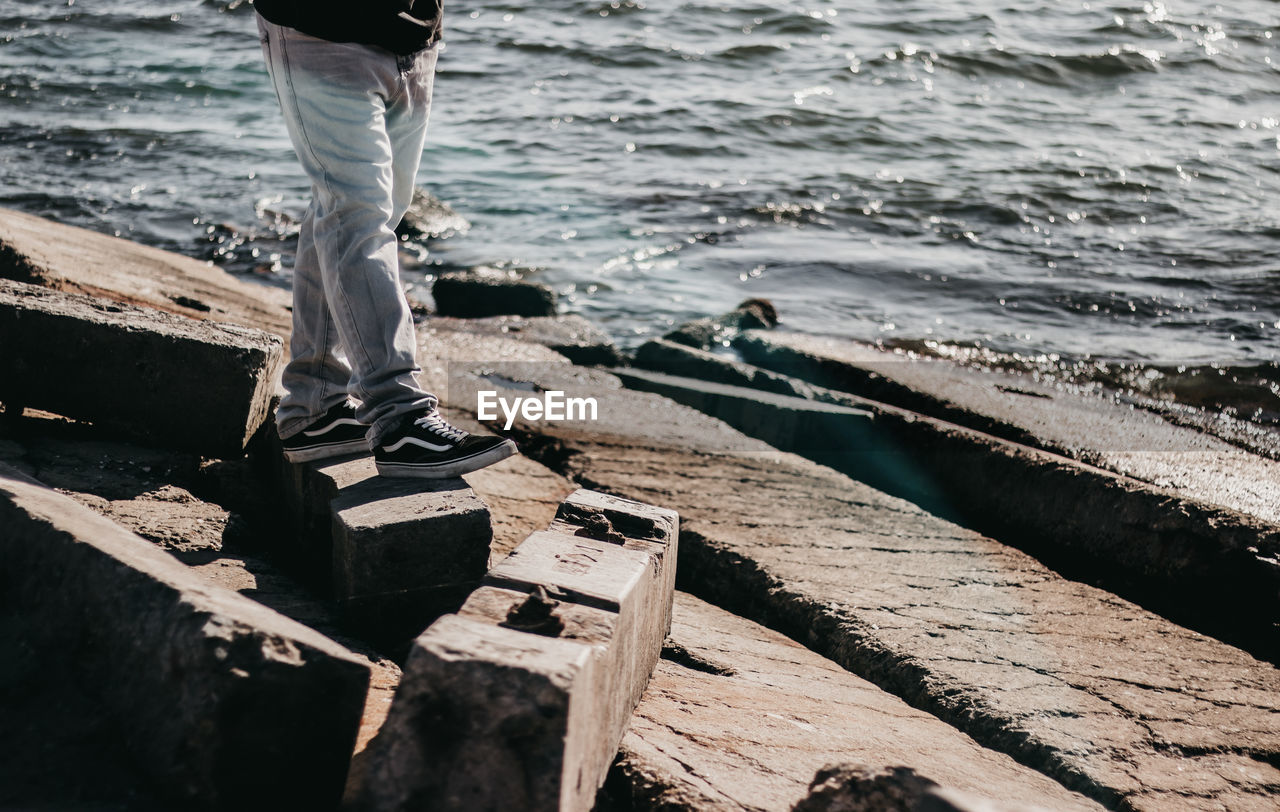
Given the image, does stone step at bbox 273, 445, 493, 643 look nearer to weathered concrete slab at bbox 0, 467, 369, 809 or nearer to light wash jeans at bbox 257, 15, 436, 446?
light wash jeans at bbox 257, 15, 436, 446

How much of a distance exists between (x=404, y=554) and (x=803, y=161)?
9643 mm

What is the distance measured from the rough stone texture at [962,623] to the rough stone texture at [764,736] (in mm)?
133

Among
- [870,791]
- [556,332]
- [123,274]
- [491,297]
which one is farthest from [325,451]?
[491,297]

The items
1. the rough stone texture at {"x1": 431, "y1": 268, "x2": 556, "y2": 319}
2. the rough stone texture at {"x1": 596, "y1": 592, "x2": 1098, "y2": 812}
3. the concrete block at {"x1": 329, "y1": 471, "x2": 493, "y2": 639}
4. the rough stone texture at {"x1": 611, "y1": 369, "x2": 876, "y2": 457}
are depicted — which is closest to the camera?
the rough stone texture at {"x1": 596, "y1": 592, "x2": 1098, "y2": 812}

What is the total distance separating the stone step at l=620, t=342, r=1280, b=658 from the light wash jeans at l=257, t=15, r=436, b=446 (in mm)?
2082

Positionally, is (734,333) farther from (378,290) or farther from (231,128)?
(231,128)

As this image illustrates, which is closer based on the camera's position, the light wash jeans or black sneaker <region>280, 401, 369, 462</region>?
the light wash jeans

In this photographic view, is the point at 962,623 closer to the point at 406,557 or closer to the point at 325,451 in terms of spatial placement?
the point at 406,557

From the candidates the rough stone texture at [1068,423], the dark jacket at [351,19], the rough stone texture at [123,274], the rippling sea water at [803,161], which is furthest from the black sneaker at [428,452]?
the rippling sea water at [803,161]

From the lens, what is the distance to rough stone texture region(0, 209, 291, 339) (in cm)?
345

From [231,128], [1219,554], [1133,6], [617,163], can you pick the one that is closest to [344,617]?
[1219,554]

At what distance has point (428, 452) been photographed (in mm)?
2453

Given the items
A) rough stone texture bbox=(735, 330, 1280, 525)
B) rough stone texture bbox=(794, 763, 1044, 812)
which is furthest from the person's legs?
rough stone texture bbox=(735, 330, 1280, 525)

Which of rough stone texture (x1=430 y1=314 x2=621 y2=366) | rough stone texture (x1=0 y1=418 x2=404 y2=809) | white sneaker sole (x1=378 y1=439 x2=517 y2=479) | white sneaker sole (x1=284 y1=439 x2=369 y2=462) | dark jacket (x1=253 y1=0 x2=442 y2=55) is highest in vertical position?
dark jacket (x1=253 y1=0 x2=442 y2=55)
